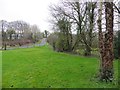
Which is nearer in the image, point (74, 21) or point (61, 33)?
point (74, 21)

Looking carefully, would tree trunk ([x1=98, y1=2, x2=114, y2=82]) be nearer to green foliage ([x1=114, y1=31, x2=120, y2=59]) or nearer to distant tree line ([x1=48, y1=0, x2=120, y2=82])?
distant tree line ([x1=48, y1=0, x2=120, y2=82])

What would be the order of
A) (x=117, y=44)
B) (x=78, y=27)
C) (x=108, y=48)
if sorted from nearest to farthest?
1. (x=108, y=48)
2. (x=117, y=44)
3. (x=78, y=27)

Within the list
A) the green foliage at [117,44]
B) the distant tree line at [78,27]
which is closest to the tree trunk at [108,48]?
the distant tree line at [78,27]

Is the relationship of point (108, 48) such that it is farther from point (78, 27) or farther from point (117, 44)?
A: point (78, 27)

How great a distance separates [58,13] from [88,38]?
4.16 metres

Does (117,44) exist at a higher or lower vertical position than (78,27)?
lower

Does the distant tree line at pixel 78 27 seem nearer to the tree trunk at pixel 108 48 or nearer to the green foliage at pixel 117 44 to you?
the green foliage at pixel 117 44

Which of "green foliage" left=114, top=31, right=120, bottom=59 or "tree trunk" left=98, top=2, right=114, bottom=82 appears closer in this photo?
"tree trunk" left=98, top=2, right=114, bottom=82

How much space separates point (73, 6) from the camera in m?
16.5

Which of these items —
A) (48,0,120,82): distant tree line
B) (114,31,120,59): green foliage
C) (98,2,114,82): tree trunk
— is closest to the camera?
(98,2,114,82): tree trunk

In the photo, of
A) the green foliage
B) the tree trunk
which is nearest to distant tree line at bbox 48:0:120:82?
the green foliage

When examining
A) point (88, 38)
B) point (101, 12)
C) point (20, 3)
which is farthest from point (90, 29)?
point (101, 12)

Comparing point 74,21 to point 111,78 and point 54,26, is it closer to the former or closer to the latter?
point 54,26

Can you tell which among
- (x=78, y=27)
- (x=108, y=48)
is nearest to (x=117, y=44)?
(x=78, y=27)
